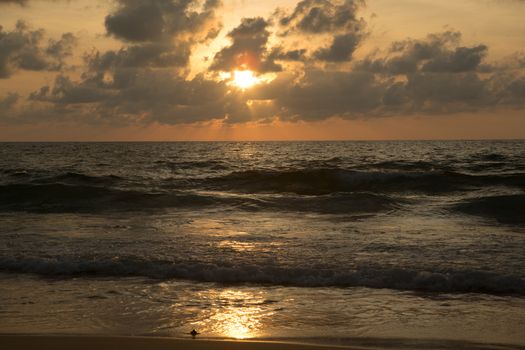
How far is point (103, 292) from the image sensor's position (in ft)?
27.0

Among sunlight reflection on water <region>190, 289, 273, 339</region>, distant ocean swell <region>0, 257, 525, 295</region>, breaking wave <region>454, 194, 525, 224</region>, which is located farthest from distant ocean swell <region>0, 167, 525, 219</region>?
sunlight reflection on water <region>190, 289, 273, 339</region>

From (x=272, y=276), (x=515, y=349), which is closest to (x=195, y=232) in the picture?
(x=272, y=276)

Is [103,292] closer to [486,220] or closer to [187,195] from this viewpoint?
[486,220]

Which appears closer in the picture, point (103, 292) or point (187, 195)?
point (103, 292)

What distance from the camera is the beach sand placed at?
565cm

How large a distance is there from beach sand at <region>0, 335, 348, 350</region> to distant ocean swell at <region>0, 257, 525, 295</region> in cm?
303

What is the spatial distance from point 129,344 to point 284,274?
3805mm

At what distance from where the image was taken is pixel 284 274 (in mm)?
9156

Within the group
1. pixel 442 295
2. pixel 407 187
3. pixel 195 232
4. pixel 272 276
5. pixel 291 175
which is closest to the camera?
pixel 442 295

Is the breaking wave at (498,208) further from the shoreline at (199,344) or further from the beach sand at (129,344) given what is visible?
the beach sand at (129,344)

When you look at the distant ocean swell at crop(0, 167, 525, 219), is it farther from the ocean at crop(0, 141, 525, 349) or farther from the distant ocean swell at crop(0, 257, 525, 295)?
the distant ocean swell at crop(0, 257, 525, 295)

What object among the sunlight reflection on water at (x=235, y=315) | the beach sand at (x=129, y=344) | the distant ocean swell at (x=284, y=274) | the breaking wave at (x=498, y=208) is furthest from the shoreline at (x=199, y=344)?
the breaking wave at (x=498, y=208)

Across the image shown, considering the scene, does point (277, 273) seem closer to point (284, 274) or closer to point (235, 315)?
point (284, 274)

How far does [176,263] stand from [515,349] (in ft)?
19.2
